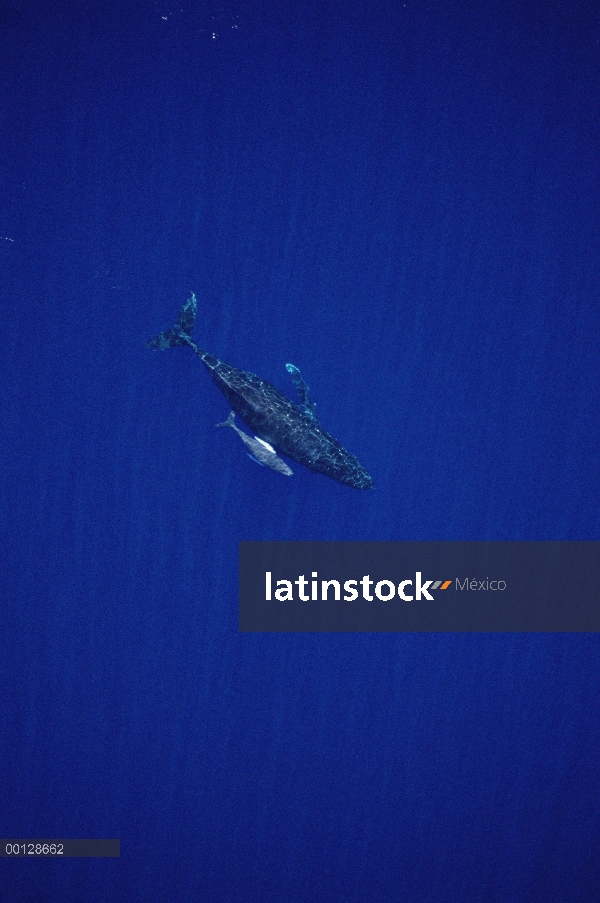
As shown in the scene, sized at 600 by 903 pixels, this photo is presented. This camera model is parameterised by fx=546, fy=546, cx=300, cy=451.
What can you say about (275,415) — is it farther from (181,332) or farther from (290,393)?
(181,332)

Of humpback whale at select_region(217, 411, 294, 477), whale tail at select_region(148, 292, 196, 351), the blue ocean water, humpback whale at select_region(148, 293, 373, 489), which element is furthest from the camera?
the blue ocean water

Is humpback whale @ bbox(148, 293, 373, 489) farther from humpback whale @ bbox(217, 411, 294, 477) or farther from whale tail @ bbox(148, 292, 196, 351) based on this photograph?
A: humpback whale @ bbox(217, 411, 294, 477)

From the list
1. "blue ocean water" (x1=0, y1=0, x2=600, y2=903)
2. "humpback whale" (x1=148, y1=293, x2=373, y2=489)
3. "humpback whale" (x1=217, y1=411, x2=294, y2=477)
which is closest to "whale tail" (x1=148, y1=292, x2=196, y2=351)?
"humpback whale" (x1=148, y1=293, x2=373, y2=489)

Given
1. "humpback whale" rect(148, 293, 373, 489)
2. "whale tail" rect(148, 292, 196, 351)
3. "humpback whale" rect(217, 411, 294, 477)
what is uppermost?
"whale tail" rect(148, 292, 196, 351)

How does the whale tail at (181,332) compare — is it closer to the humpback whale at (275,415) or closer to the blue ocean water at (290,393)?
the humpback whale at (275,415)

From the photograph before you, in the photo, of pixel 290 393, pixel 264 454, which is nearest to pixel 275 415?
pixel 264 454

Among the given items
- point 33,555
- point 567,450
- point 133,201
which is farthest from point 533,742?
point 133,201

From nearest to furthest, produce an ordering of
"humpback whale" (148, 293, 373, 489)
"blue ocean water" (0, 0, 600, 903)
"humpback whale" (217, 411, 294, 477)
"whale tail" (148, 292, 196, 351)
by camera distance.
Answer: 1. "humpback whale" (217, 411, 294, 477)
2. "humpback whale" (148, 293, 373, 489)
3. "whale tail" (148, 292, 196, 351)
4. "blue ocean water" (0, 0, 600, 903)
